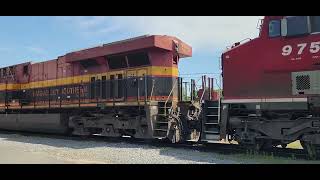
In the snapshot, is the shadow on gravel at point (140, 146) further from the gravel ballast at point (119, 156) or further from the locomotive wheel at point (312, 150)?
the locomotive wheel at point (312, 150)

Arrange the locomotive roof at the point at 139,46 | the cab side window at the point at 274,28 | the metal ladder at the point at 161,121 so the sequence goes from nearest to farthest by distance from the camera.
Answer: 1. the cab side window at the point at 274,28
2. the metal ladder at the point at 161,121
3. the locomotive roof at the point at 139,46

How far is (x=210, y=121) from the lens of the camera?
12.2 m

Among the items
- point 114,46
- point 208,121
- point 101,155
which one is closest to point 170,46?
point 114,46

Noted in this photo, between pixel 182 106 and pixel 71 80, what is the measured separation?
586 cm

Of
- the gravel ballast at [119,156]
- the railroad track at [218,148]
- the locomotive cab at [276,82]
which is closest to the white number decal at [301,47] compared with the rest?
the locomotive cab at [276,82]

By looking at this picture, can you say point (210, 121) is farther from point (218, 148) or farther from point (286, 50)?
point (286, 50)

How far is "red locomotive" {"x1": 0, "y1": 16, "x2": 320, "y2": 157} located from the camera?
402 inches

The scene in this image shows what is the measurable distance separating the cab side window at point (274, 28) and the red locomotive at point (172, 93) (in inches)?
1.1

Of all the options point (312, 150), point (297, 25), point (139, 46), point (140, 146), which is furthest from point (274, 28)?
point (140, 146)

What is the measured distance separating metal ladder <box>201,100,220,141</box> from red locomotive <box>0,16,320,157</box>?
0.03 metres

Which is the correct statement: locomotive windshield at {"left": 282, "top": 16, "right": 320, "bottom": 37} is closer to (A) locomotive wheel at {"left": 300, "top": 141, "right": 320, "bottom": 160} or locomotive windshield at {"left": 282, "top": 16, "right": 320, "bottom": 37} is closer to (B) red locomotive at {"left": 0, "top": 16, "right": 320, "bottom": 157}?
(B) red locomotive at {"left": 0, "top": 16, "right": 320, "bottom": 157}

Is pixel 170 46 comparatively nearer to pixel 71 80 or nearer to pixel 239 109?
pixel 239 109

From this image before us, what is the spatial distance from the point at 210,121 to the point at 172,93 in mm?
2604

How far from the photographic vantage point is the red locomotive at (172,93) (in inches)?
402
